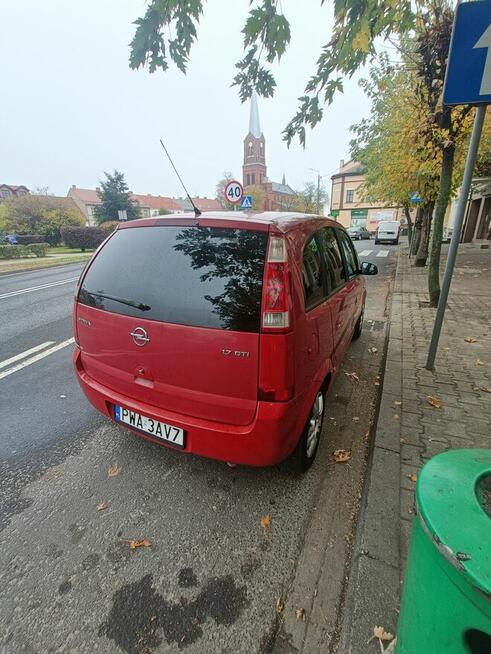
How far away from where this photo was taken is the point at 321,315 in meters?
2.27

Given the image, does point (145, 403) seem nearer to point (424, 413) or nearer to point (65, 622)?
point (65, 622)

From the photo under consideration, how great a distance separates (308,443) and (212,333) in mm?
1153

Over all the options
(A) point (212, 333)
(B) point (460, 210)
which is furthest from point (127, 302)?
(B) point (460, 210)

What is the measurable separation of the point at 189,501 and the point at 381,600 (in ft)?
3.91

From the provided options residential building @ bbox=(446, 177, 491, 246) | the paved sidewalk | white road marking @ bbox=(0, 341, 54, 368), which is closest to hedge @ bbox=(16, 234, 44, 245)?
white road marking @ bbox=(0, 341, 54, 368)

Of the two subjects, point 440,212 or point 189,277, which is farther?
point 440,212

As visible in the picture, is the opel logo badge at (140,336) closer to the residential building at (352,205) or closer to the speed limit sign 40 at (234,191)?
the speed limit sign 40 at (234,191)

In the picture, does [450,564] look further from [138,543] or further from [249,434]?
[138,543]

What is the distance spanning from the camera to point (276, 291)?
1720 millimetres

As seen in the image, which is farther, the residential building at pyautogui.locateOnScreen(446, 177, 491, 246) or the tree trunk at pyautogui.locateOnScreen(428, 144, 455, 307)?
the residential building at pyautogui.locateOnScreen(446, 177, 491, 246)

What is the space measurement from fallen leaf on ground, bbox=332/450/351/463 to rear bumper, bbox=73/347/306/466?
0.73m

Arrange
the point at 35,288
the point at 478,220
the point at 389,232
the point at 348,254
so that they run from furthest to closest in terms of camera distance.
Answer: the point at 389,232 < the point at 478,220 < the point at 35,288 < the point at 348,254

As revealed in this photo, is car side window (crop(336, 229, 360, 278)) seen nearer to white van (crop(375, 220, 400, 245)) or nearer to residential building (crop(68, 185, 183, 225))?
white van (crop(375, 220, 400, 245))

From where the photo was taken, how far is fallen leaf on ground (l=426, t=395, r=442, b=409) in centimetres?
313
